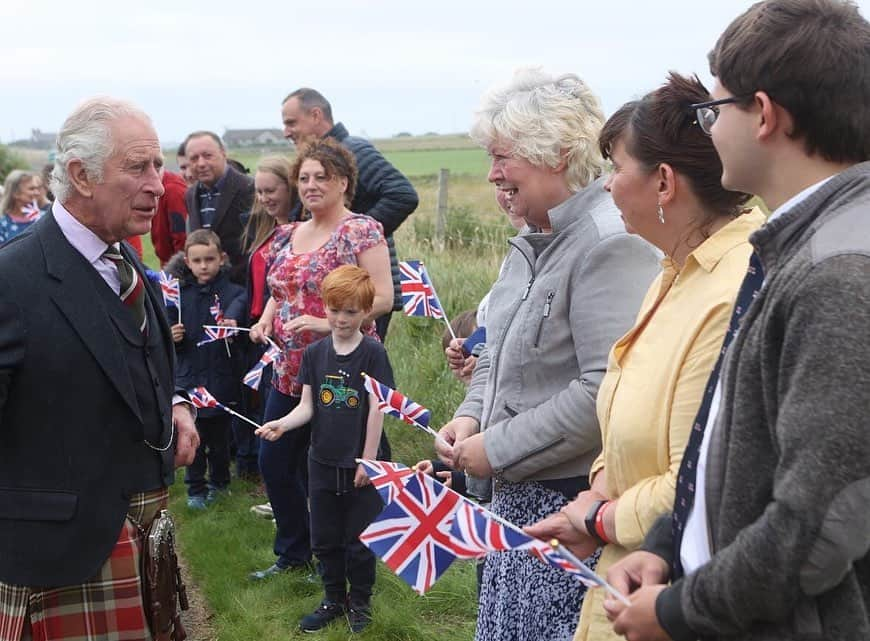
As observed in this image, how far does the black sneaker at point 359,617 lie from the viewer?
15.1 feet

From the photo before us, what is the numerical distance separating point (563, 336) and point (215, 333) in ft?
13.4

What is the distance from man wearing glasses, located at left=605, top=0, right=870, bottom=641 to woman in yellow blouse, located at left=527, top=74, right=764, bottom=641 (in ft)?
0.93

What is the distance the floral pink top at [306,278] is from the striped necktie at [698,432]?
11.1 ft

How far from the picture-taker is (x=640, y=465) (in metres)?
2.23

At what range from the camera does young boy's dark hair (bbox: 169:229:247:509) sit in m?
6.72

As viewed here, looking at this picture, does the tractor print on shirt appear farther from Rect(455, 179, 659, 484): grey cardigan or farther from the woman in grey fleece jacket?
Rect(455, 179, 659, 484): grey cardigan

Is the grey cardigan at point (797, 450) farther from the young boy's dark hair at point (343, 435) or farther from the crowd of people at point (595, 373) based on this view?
the young boy's dark hair at point (343, 435)

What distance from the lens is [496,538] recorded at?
2.09 m

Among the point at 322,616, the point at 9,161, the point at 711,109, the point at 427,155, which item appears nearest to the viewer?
the point at 711,109

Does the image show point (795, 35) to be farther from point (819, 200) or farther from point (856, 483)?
point (856, 483)

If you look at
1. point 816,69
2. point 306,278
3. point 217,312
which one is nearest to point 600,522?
point 816,69

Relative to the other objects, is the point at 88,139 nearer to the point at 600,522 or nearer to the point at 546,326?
the point at 546,326

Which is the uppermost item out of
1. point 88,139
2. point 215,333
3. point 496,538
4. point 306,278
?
point 88,139

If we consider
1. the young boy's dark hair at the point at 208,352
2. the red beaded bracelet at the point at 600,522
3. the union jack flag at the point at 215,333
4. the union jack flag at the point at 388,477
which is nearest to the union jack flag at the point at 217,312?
the young boy's dark hair at the point at 208,352
